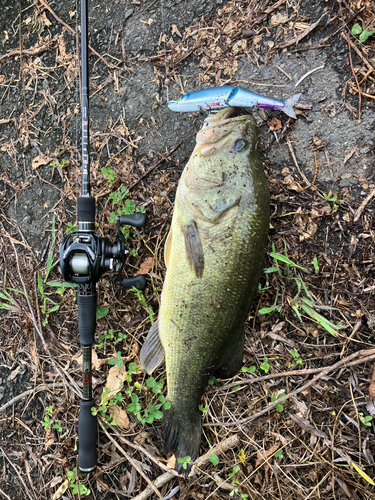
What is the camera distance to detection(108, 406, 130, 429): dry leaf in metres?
2.80

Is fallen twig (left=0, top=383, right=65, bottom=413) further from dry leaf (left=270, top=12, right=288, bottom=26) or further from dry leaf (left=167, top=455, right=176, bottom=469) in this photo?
dry leaf (left=270, top=12, right=288, bottom=26)

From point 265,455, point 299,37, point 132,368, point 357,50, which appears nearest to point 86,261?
point 132,368

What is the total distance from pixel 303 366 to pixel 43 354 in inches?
89.8

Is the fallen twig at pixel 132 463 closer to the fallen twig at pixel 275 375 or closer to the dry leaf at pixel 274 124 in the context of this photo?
the fallen twig at pixel 275 375

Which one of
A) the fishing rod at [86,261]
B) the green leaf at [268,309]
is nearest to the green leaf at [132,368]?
the fishing rod at [86,261]

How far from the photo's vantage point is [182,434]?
255 cm

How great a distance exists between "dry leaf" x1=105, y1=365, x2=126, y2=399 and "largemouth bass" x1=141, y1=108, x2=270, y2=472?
69 cm

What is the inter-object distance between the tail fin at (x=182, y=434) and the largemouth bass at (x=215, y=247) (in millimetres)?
344

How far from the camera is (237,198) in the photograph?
2119mm

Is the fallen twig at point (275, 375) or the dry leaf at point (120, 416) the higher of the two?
the fallen twig at point (275, 375)

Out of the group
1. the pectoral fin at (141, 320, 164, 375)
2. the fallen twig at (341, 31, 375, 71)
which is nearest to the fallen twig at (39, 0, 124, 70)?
the fallen twig at (341, 31, 375, 71)

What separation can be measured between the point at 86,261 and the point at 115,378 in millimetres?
1179

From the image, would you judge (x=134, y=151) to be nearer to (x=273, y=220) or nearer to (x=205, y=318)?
(x=273, y=220)

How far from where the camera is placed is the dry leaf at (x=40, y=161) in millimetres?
3129
